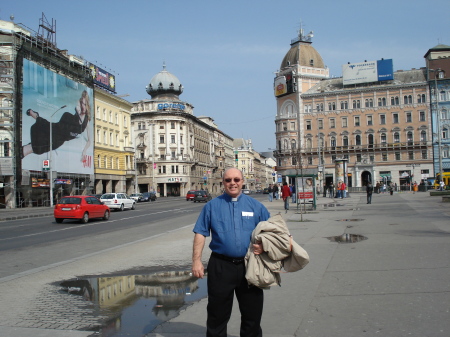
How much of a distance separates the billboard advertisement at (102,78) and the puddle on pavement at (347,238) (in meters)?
59.0

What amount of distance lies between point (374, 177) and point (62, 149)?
5621 cm

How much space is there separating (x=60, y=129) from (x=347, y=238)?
157 ft

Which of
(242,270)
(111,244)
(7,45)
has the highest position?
(7,45)

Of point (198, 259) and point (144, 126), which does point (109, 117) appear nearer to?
point (144, 126)

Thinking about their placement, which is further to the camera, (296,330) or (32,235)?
(32,235)

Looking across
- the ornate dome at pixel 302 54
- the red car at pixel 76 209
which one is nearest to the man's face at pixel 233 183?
the red car at pixel 76 209

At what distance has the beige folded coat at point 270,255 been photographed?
4.11 m

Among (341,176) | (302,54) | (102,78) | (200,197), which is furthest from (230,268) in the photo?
(302,54)

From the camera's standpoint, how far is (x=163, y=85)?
351ft

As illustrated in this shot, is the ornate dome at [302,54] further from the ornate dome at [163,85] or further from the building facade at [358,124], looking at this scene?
the ornate dome at [163,85]

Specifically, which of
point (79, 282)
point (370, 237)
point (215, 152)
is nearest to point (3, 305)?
point (79, 282)

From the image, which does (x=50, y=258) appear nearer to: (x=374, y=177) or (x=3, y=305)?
(x=3, y=305)

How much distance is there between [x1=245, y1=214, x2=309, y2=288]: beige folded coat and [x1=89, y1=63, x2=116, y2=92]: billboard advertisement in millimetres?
66860

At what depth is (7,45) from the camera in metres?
47.8
